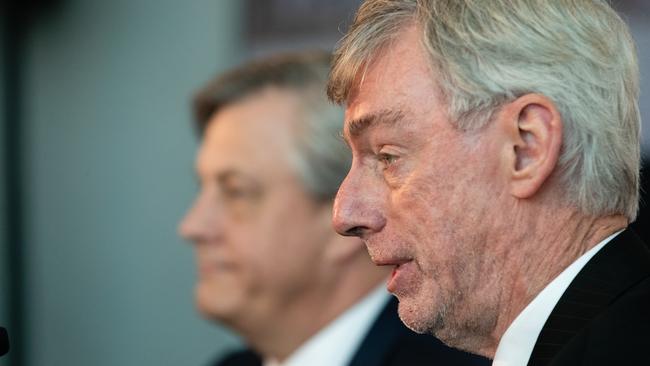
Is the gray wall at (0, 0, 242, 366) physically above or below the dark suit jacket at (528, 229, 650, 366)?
below

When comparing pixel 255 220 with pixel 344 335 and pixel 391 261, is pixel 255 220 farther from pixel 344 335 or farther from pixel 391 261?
pixel 391 261

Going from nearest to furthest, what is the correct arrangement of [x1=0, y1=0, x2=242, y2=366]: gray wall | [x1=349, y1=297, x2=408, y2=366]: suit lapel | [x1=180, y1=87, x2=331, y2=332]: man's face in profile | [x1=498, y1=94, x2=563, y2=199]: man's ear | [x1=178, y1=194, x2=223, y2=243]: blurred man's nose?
1. [x1=498, y1=94, x2=563, y2=199]: man's ear
2. [x1=349, y1=297, x2=408, y2=366]: suit lapel
3. [x1=180, y1=87, x2=331, y2=332]: man's face in profile
4. [x1=178, y1=194, x2=223, y2=243]: blurred man's nose
5. [x1=0, y1=0, x2=242, y2=366]: gray wall

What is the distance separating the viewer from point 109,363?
5.28 metres

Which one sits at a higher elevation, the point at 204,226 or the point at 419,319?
the point at 419,319

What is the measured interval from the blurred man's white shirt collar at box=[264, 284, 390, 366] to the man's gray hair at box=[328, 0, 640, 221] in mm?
Answer: 1455

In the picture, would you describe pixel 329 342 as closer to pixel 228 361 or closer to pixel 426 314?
pixel 228 361

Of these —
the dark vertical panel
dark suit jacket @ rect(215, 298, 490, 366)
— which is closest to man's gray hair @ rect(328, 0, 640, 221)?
dark suit jacket @ rect(215, 298, 490, 366)

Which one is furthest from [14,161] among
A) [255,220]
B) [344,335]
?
[344,335]

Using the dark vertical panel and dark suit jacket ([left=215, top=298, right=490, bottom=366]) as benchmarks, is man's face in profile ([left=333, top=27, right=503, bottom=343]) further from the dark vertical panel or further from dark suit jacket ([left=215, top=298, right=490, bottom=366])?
the dark vertical panel

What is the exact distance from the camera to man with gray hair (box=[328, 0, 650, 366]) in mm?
1824

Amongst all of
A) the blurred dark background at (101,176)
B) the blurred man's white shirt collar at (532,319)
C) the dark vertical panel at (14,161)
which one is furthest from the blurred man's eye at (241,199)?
the dark vertical panel at (14,161)

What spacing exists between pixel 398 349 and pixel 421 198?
130cm

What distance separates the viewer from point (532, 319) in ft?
6.11

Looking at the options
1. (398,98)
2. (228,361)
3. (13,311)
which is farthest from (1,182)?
(398,98)
